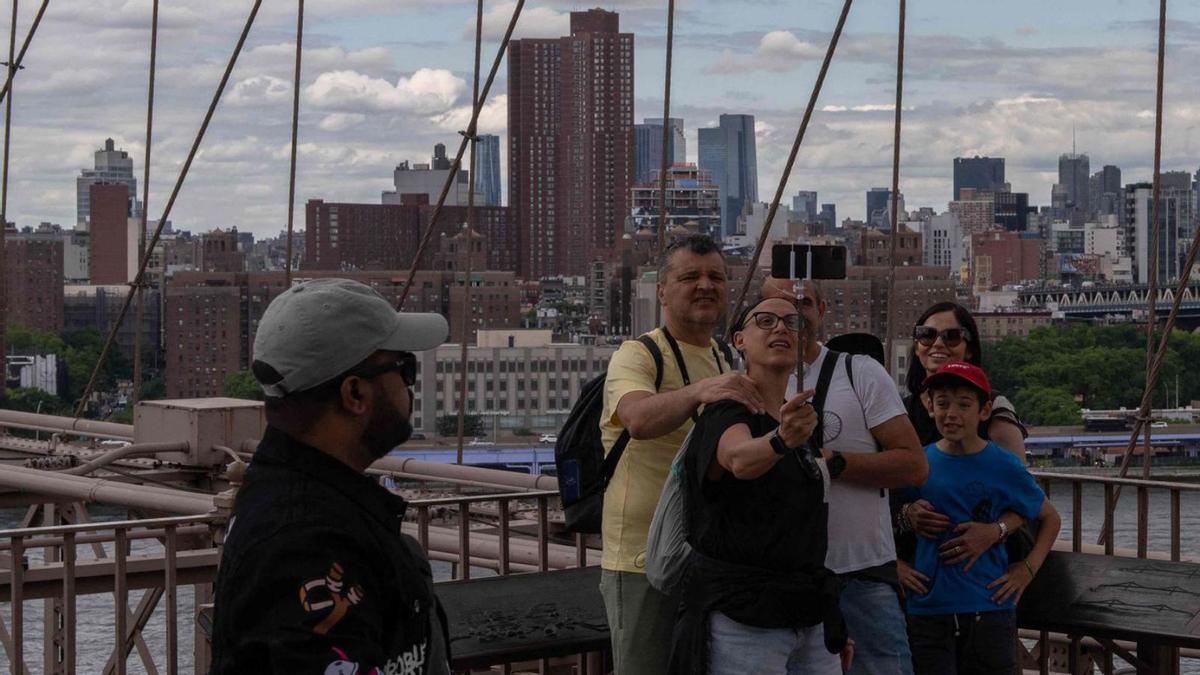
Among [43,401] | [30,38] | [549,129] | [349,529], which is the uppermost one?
[549,129]

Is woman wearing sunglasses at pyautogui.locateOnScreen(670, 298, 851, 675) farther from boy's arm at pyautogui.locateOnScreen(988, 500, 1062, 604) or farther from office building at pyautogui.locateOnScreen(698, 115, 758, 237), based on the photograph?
office building at pyautogui.locateOnScreen(698, 115, 758, 237)

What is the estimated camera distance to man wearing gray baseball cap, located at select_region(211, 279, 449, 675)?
1803 mm

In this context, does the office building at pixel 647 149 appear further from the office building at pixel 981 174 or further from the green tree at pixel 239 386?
the green tree at pixel 239 386

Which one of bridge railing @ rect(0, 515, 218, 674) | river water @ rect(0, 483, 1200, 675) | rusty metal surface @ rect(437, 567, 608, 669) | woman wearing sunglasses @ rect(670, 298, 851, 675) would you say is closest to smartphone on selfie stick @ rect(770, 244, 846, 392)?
woman wearing sunglasses @ rect(670, 298, 851, 675)

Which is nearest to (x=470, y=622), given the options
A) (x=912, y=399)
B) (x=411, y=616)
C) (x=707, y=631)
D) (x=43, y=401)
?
(x=707, y=631)

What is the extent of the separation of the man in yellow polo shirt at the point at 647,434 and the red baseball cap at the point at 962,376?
1.47 ft

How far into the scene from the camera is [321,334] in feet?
6.37

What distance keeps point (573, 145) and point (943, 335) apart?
268 feet

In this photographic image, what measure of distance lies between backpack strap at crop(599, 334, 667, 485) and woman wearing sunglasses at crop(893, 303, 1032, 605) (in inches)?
23.1

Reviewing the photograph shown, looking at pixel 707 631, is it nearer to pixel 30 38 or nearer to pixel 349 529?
pixel 349 529

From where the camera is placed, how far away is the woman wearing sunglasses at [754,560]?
10.0 feet

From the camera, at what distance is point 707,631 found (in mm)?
3131

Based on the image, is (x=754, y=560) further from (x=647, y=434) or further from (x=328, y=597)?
(x=328, y=597)

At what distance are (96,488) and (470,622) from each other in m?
3.28
